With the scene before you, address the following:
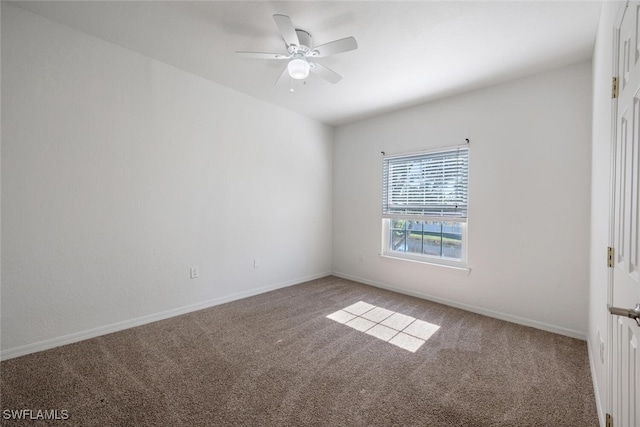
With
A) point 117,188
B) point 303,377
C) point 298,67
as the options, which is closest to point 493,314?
point 303,377

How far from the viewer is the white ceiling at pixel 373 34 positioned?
2023 millimetres

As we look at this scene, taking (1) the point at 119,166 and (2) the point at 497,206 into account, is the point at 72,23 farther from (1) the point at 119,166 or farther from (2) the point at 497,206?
(2) the point at 497,206

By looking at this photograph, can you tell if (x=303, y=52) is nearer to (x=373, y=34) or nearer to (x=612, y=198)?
(x=373, y=34)

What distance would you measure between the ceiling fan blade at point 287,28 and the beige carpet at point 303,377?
8.23ft

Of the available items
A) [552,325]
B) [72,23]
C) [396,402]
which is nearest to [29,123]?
[72,23]

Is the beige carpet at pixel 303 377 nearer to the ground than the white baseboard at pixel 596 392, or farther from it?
nearer to the ground

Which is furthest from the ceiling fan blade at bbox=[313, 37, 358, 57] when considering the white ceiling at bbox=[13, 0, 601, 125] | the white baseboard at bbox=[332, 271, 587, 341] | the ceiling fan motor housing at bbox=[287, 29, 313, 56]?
the white baseboard at bbox=[332, 271, 587, 341]

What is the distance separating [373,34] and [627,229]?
2.14m

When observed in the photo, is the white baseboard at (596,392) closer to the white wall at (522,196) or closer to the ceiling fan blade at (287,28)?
the white wall at (522,196)

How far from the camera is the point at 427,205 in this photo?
3746mm

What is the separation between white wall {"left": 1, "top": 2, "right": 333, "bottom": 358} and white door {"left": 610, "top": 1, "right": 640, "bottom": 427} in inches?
134

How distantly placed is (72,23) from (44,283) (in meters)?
2.20

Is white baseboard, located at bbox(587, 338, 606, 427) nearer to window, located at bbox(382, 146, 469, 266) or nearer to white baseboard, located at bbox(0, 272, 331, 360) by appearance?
window, located at bbox(382, 146, 469, 266)

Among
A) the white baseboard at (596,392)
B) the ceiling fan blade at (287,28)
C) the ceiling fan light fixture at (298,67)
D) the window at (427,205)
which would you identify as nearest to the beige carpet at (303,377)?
the white baseboard at (596,392)
